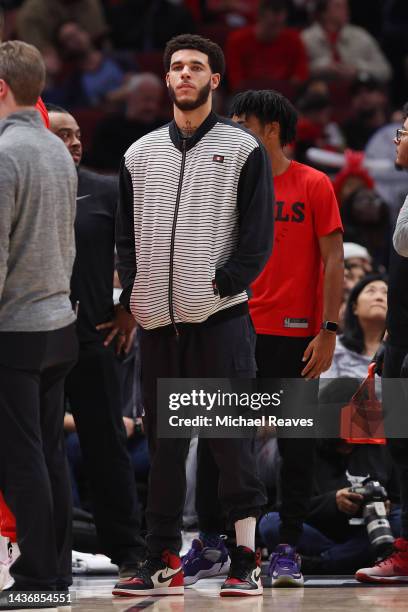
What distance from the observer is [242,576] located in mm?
4520

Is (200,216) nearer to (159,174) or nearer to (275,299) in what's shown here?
(159,174)

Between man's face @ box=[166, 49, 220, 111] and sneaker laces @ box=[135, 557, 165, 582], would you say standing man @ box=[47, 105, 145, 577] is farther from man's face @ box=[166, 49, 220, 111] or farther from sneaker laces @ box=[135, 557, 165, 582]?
man's face @ box=[166, 49, 220, 111]

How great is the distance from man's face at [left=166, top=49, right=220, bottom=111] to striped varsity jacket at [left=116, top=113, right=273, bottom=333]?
9 cm

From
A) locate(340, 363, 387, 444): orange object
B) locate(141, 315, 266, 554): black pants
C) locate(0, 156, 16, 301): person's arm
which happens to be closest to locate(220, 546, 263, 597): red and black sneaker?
locate(141, 315, 266, 554): black pants

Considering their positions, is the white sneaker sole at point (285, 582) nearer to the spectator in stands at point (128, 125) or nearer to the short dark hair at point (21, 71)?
the short dark hair at point (21, 71)

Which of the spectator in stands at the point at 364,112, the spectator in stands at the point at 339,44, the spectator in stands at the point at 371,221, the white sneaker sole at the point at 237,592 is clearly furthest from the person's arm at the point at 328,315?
the spectator in stands at the point at 339,44

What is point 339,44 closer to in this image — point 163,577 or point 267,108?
point 267,108

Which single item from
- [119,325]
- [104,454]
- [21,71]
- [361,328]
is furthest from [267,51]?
[21,71]

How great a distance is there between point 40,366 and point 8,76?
2.92 feet

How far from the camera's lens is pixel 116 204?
510 centimetres

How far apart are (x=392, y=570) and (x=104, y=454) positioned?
1.17m

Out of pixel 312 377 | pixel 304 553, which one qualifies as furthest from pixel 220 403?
pixel 304 553

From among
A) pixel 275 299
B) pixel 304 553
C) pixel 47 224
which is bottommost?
pixel 304 553

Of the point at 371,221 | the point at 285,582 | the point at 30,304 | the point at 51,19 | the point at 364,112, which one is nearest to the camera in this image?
the point at 30,304
